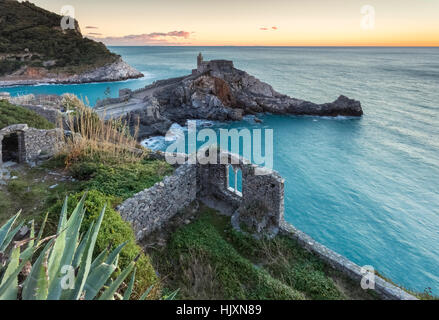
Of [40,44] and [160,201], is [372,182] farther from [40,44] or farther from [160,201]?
[40,44]

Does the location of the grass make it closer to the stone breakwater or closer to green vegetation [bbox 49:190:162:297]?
green vegetation [bbox 49:190:162:297]

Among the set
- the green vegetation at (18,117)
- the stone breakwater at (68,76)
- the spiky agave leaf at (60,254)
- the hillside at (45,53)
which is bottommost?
the spiky agave leaf at (60,254)

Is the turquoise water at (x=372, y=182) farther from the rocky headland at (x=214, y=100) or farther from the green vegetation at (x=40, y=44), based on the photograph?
the green vegetation at (x=40, y=44)

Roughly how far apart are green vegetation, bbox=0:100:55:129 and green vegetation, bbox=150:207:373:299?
9.02m

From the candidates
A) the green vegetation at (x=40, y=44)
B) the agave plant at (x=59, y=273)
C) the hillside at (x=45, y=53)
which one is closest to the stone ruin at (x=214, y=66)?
the hillside at (x=45, y=53)

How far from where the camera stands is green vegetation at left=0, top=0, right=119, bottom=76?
58.8m

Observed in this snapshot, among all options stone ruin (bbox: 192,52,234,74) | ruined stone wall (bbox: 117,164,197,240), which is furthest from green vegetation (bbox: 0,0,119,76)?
ruined stone wall (bbox: 117,164,197,240)

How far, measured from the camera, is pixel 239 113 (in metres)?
37.0

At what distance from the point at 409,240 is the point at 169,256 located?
1405cm

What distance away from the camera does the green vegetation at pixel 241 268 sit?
7387 millimetres
